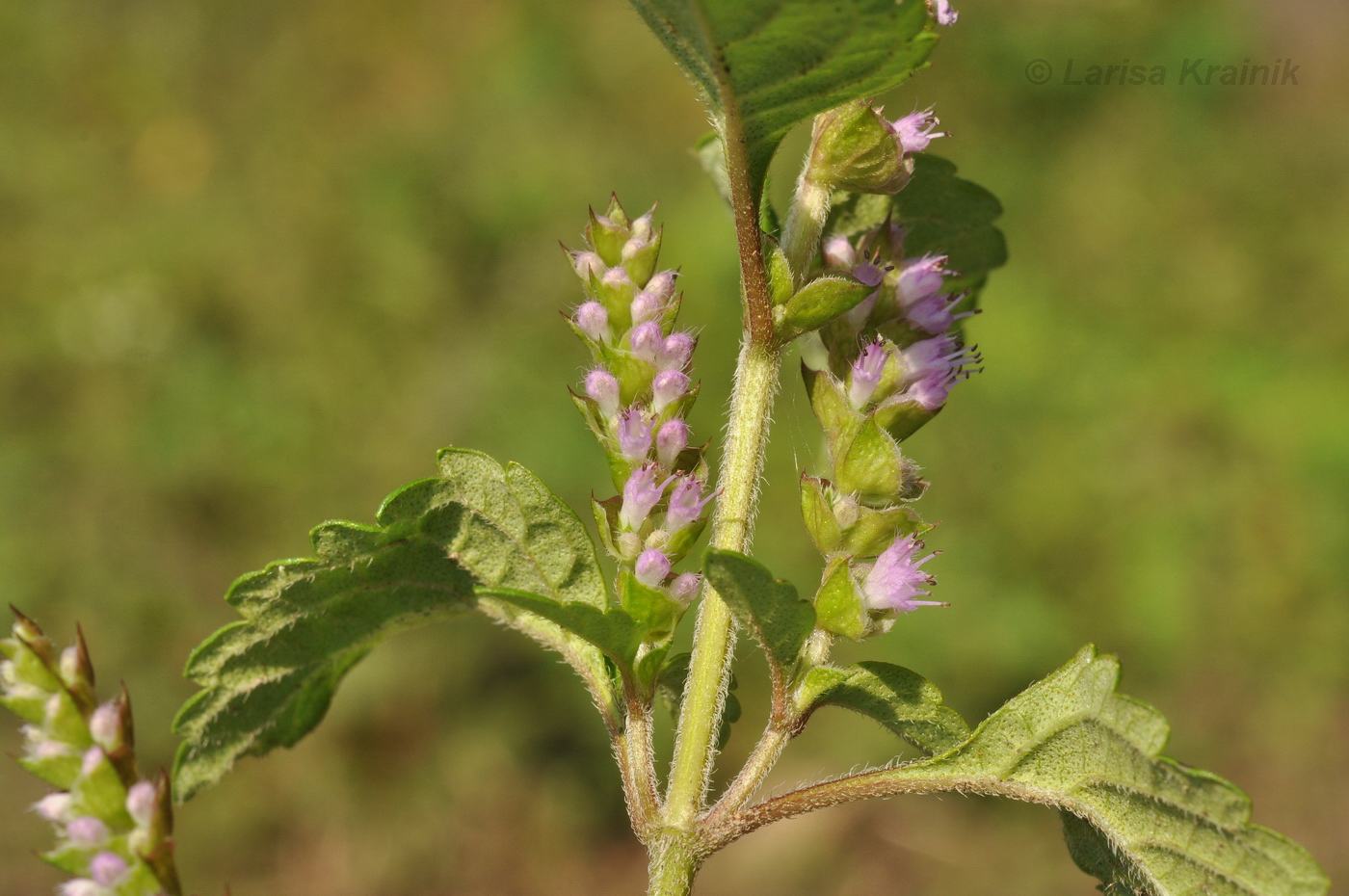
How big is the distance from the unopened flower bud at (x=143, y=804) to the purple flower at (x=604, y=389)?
872 mm

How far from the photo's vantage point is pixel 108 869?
61.7 inches

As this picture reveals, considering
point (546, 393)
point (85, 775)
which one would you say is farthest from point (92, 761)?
point (546, 393)

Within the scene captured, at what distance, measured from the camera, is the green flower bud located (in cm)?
171

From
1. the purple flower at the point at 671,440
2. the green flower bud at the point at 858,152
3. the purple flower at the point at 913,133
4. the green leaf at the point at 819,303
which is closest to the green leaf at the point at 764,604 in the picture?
the purple flower at the point at 671,440

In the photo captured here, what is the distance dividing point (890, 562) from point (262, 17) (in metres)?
9.64

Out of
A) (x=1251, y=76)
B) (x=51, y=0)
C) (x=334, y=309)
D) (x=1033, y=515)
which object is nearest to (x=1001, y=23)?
(x=1251, y=76)

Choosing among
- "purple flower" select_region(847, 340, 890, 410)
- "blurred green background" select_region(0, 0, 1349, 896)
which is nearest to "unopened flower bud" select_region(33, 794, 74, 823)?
"purple flower" select_region(847, 340, 890, 410)

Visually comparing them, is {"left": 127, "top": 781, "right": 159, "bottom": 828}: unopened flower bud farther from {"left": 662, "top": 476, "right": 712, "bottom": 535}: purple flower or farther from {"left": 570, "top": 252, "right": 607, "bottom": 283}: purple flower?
{"left": 570, "top": 252, "right": 607, "bottom": 283}: purple flower

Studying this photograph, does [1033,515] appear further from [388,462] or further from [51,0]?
[51,0]

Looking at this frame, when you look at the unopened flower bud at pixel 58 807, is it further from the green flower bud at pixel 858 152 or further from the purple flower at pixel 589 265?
the green flower bud at pixel 858 152

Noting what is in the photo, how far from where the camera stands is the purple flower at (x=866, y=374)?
178cm

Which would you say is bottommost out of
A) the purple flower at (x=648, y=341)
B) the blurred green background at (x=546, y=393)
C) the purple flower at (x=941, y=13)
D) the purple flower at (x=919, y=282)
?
the blurred green background at (x=546, y=393)

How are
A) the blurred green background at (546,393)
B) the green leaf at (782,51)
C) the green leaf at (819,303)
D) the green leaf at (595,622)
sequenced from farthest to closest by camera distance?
1. the blurred green background at (546,393)
2. the green leaf at (819,303)
3. the green leaf at (595,622)
4. the green leaf at (782,51)

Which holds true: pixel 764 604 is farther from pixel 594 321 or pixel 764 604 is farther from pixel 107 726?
pixel 107 726
